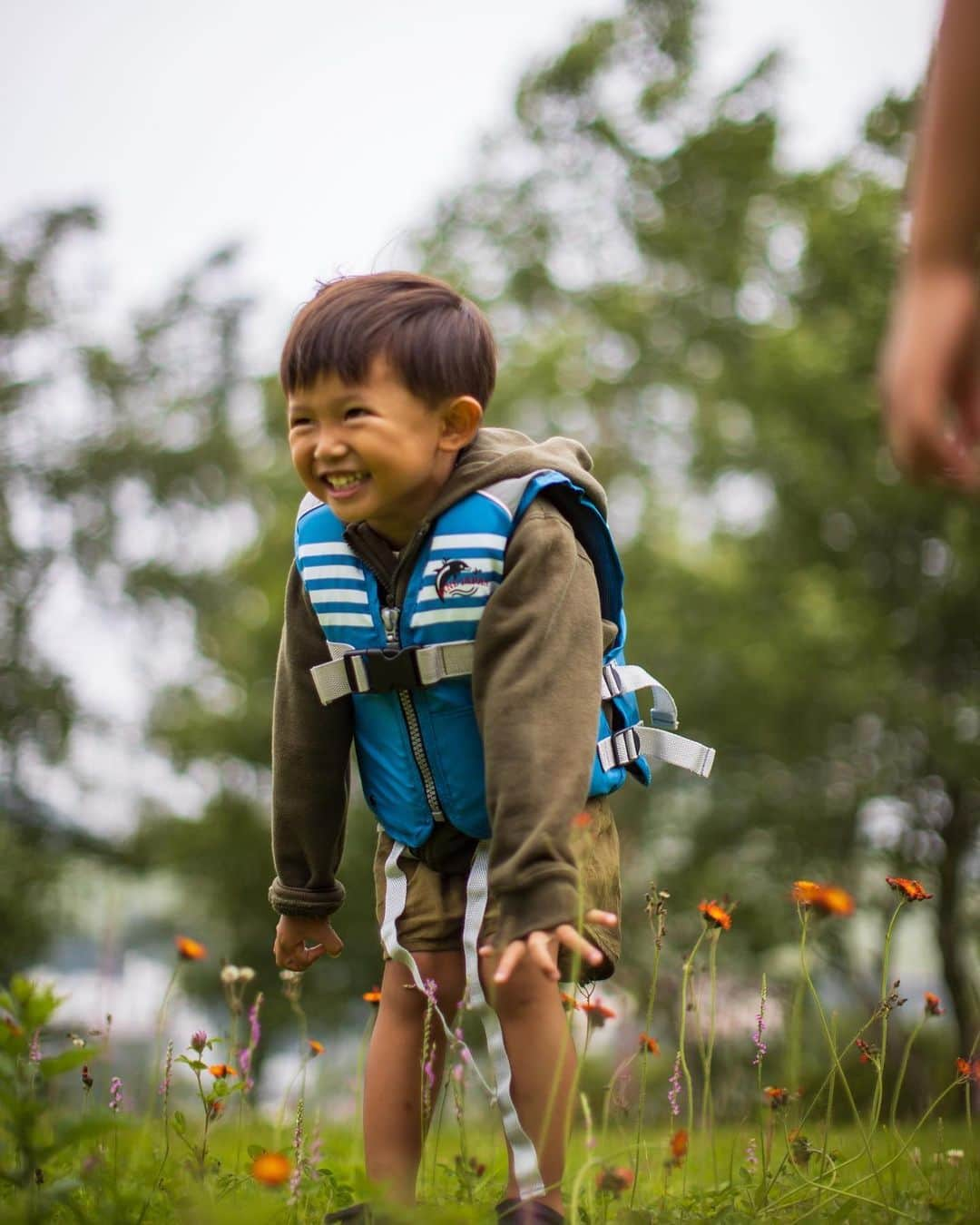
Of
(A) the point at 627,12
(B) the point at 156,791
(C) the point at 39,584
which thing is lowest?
(B) the point at 156,791

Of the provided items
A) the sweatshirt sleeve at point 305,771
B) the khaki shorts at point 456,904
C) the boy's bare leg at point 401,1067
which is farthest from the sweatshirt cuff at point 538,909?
the sweatshirt sleeve at point 305,771

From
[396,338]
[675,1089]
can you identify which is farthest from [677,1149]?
[396,338]

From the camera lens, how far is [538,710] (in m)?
2.45

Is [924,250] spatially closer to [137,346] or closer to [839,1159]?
[839,1159]

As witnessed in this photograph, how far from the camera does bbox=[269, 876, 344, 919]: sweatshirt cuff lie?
9.78ft

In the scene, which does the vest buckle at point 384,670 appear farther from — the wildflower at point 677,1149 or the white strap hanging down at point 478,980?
the wildflower at point 677,1149

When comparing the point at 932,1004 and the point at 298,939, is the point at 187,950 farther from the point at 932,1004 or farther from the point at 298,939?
the point at 932,1004

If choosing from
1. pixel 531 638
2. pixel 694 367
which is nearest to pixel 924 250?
pixel 531 638

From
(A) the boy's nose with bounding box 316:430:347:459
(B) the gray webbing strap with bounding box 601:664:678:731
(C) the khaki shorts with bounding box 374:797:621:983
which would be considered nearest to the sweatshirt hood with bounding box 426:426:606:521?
(A) the boy's nose with bounding box 316:430:347:459

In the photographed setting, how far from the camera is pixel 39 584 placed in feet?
69.6

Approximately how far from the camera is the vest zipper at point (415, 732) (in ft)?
8.87

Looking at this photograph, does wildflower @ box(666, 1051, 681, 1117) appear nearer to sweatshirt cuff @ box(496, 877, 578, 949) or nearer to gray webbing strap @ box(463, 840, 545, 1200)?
gray webbing strap @ box(463, 840, 545, 1200)

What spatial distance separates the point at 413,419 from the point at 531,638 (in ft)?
1.65

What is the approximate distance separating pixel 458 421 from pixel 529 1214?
57.7 inches
